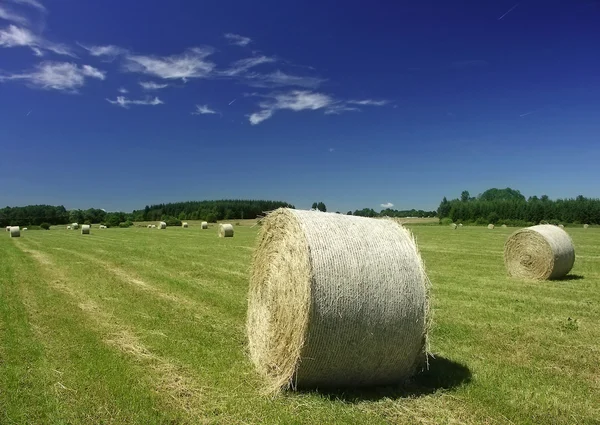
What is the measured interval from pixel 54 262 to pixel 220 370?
1428 centimetres

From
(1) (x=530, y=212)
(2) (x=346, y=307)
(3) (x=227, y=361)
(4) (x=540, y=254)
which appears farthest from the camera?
(1) (x=530, y=212)

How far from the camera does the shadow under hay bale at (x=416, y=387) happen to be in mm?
5301

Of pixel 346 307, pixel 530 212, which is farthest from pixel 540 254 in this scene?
pixel 530 212

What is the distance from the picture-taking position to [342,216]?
20.0ft

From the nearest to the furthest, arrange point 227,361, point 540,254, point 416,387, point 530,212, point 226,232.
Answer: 1. point 416,387
2. point 227,361
3. point 540,254
4. point 226,232
5. point 530,212

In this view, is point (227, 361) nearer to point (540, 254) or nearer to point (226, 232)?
point (540, 254)

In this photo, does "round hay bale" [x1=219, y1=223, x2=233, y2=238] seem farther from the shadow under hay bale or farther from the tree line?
the tree line

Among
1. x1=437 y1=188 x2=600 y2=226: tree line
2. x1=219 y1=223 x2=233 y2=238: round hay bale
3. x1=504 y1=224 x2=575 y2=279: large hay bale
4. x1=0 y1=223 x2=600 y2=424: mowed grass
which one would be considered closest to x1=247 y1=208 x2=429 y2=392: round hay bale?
x1=0 y1=223 x2=600 y2=424: mowed grass

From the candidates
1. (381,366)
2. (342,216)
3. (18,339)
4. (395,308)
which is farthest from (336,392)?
(18,339)

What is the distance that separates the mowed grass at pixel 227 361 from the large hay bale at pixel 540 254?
162cm

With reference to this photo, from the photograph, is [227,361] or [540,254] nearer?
[227,361]

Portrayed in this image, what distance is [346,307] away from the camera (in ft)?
16.8

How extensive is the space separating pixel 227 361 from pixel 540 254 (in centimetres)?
1163

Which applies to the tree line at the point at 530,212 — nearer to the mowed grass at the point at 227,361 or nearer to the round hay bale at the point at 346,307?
the mowed grass at the point at 227,361
